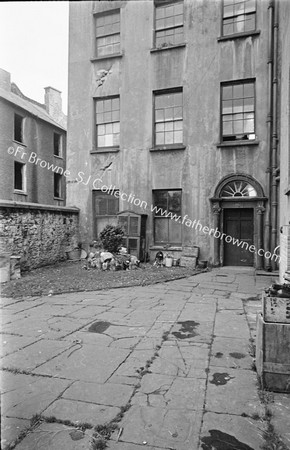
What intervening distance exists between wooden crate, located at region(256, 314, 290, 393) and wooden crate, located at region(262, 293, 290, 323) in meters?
0.05

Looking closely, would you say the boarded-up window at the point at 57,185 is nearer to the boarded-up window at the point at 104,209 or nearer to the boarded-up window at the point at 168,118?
the boarded-up window at the point at 104,209

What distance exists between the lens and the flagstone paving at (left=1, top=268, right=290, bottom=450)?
2246 millimetres

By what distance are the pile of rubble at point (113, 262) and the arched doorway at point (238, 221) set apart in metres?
2.94

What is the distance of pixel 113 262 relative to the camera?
975 centimetres

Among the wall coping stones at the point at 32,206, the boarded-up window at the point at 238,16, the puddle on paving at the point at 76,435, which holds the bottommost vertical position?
the puddle on paving at the point at 76,435

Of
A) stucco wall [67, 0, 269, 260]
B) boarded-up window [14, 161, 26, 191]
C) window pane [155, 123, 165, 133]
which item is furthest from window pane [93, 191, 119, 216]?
boarded-up window [14, 161, 26, 191]

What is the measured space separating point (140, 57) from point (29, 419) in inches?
479

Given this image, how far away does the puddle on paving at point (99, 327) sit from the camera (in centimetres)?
447

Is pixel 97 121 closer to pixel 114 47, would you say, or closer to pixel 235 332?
pixel 114 47

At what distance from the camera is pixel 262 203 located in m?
10.1

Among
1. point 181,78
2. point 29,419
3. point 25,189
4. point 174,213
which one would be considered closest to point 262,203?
point 174,213

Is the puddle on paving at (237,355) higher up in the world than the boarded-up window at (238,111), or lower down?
lower down

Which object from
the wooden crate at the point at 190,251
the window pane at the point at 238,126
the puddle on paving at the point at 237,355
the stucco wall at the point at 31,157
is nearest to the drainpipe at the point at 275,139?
the window pane at the point at 238,126

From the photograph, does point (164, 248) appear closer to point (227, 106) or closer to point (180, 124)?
point (180, 124)
